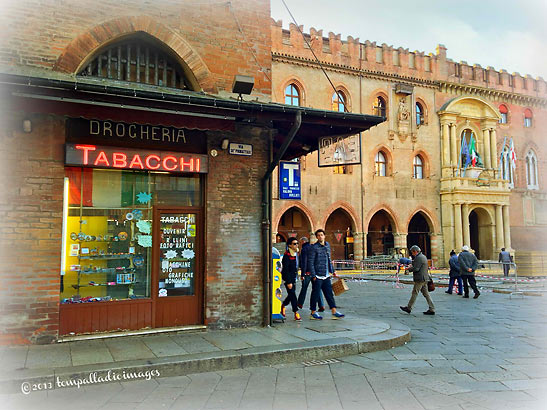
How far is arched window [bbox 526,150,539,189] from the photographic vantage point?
36344 millimetres

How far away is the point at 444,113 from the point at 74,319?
101ft

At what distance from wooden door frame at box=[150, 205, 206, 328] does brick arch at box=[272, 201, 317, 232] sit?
60.4 ft

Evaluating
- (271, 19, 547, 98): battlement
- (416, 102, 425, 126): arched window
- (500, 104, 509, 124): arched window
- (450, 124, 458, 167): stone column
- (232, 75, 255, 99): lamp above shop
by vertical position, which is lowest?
(232, 75, 255, 99): lamp above shop

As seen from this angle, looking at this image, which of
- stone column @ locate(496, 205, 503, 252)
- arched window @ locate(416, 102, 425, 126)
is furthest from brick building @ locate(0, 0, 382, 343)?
stone column @ locate(496, 205, 503, 252)

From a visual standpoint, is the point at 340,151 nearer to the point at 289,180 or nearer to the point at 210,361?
the point at 289,180

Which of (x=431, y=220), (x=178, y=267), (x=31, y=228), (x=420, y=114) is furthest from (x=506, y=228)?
(x=31, y=228)

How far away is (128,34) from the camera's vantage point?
8.40 metres

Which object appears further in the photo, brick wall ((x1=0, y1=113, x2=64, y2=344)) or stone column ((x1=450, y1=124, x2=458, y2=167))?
stone column ((x1=450, y1=124, x2=458, y2=167))

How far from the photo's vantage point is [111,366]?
612 cm

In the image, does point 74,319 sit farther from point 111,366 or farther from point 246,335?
point 246,335

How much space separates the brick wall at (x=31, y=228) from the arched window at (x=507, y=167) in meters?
34.3

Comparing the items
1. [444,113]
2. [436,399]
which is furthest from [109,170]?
[444,113]

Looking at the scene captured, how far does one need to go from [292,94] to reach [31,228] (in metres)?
23.1

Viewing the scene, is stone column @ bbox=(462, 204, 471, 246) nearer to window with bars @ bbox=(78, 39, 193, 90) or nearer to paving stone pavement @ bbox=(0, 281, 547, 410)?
paving stone pavement @ bbox=(0, 281, 547, 410)
